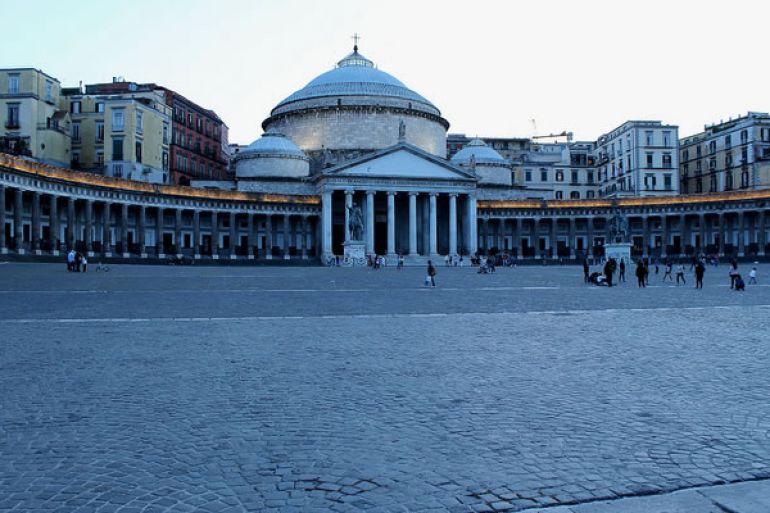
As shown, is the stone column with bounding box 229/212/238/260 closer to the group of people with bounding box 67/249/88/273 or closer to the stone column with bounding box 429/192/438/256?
the stone column with bounding box 429/192/438/256

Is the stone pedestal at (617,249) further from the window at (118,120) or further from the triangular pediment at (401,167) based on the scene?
the window at (118,120)

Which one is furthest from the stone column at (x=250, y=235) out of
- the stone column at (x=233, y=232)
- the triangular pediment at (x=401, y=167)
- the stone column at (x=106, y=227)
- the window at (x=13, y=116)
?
the window at (x=13, y=116)

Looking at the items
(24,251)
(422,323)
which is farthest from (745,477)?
(24,251)

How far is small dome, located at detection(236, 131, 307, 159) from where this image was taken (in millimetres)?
87938

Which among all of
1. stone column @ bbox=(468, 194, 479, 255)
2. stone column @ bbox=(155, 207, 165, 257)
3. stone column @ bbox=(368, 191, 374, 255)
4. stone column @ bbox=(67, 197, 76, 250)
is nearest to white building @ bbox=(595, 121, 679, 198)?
stone column @ bbox=(468, 194, 479, 255)

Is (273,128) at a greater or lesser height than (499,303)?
greater

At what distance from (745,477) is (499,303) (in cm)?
1702

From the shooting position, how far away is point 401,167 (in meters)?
81.1

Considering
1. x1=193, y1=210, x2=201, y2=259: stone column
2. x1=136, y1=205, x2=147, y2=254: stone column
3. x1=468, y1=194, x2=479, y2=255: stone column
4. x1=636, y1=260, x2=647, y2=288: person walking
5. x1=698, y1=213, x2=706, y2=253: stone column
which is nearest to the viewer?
x1=636, y1=260, x2=647, y2=288: person walking

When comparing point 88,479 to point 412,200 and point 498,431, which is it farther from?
point 412,200

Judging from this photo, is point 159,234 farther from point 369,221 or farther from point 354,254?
point 369,221

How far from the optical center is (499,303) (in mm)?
22188

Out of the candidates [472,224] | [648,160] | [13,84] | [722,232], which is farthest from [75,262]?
[648,160]

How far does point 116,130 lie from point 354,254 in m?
28.2
